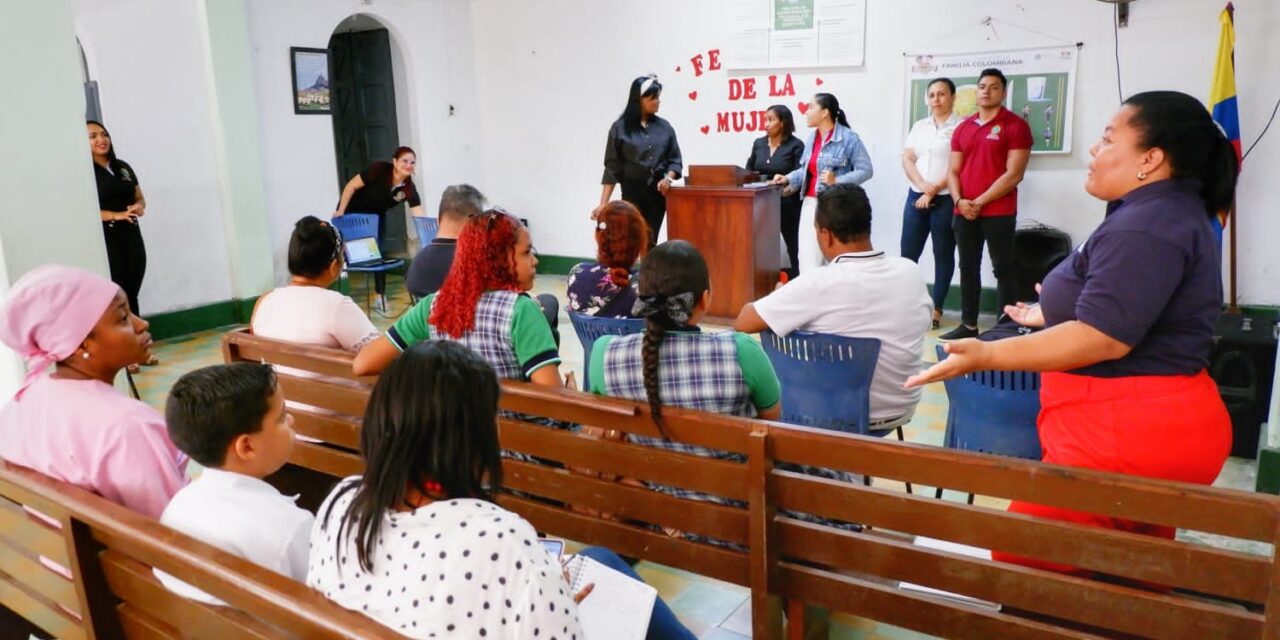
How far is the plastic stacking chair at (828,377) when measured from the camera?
2.69 metres

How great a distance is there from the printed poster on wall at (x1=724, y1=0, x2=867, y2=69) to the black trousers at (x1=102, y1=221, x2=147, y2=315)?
14.8 feet

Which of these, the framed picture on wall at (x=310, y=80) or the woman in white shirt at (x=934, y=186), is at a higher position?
the framed picture on wall at (x=310, y=80)

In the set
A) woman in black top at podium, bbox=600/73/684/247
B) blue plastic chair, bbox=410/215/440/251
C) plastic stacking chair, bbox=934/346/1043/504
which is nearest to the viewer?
plastic stacking chair, bbox=934/346/1043/504

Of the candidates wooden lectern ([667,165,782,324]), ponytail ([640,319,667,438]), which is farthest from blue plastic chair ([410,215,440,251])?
ponytail ([640,319,667,438])

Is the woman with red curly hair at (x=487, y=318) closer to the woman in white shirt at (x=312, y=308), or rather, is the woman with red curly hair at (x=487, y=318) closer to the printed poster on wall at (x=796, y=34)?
the woman in white shirt at (x=312, y=308)

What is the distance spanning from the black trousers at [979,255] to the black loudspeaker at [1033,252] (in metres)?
0.07

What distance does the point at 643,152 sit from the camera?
6363 mm

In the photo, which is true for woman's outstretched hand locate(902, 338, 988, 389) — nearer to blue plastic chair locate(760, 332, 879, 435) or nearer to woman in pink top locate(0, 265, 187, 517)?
blue plastic chair locate(760, 332, 879, 435)

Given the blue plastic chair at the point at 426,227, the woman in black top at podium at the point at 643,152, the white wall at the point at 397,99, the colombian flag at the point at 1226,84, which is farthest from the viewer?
the white wall at the point at 397,99

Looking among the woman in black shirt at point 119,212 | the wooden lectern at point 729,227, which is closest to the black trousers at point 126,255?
the woman in black shirt at point 119,212

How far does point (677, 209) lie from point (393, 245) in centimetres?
479

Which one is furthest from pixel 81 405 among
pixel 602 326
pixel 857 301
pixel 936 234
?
pixel 936 234

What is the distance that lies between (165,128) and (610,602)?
6019 mm

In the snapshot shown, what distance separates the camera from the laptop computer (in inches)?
263
